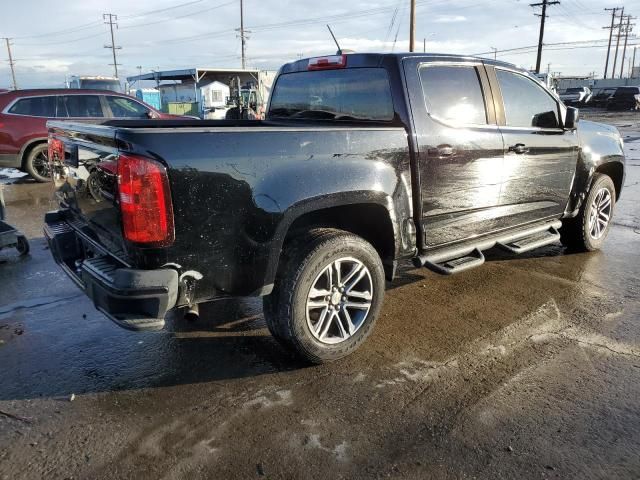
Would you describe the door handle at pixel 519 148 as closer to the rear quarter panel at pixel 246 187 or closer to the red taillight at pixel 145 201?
the rear quarter panel at pixel 246 187

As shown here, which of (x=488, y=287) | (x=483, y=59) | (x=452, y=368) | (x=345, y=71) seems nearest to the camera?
(x=452, y=368)

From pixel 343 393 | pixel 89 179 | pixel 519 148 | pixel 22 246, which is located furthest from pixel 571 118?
pixel 22 246

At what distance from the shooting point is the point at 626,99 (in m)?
39.4

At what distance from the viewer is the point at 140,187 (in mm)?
2564

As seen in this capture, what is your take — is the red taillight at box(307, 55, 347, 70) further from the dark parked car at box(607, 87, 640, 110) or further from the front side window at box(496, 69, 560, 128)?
the dark parked car at box(607, 87, 640, 110)

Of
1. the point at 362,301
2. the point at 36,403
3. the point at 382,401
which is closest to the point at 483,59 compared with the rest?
the point at 362,301

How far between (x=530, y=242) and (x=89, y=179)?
146 inches

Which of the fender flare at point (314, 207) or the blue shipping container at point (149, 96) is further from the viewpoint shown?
the blue shipping container at point (149, 96)

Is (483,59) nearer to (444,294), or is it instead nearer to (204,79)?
(444,294)

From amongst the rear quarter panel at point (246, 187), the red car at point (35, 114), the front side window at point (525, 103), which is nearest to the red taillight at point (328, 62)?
the rear quarter panel at point (246, 187)

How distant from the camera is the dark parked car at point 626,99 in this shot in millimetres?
39031

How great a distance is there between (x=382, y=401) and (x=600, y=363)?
1.54 metres

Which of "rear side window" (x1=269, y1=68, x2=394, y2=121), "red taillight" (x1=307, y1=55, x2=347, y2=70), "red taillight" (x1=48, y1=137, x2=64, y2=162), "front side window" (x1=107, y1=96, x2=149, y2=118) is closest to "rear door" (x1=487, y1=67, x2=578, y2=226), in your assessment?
"rear side window" (x1=269, y1=68, x2=394, y2=121)

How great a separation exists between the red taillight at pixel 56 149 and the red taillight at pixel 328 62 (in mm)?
2038
